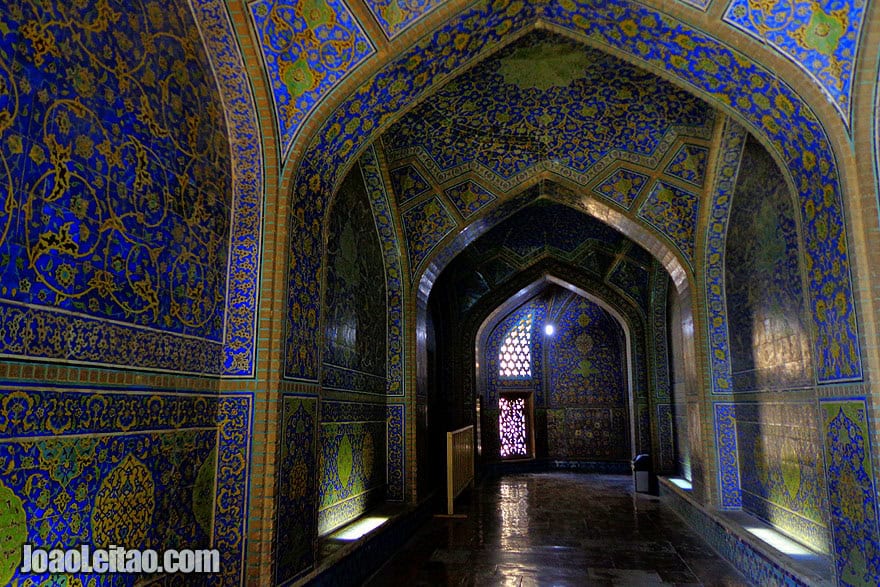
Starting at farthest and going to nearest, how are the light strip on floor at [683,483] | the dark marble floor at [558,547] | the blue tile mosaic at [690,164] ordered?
the light strip on floor at [683,483]
the blue tile mosaic at [690,164]
the dark marble floor at [558,547]

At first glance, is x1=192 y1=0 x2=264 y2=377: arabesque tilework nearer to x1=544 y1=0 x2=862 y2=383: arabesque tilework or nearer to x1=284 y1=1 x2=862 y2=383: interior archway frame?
x1=284 y1=1 x2=862 y2=383: interior archway frame

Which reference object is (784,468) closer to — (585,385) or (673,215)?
(673,215)

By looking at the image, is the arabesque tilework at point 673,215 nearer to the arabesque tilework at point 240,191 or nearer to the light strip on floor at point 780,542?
the light strip on floor at point 780,542

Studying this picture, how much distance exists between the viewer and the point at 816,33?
375cm

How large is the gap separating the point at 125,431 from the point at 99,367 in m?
0.38

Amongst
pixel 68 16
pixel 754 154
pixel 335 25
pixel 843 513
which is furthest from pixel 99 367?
pixel 754 154

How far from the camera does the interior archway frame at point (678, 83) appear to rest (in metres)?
3.90

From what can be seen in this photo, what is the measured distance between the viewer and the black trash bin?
10297 millimetres

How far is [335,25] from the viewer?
4.18 meters

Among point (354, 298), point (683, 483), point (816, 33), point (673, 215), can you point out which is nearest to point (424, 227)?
point (354, 298)

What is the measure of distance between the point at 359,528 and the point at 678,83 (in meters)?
4.72

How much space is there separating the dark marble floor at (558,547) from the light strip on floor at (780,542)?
41 centimetres

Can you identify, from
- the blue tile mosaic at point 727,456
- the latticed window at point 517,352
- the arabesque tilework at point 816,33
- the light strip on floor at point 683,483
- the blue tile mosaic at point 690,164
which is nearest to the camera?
the arabesque tilework at point 816,33

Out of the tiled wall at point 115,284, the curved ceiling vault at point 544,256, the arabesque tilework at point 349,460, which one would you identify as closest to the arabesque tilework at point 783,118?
the tiled wall at point 115,284
